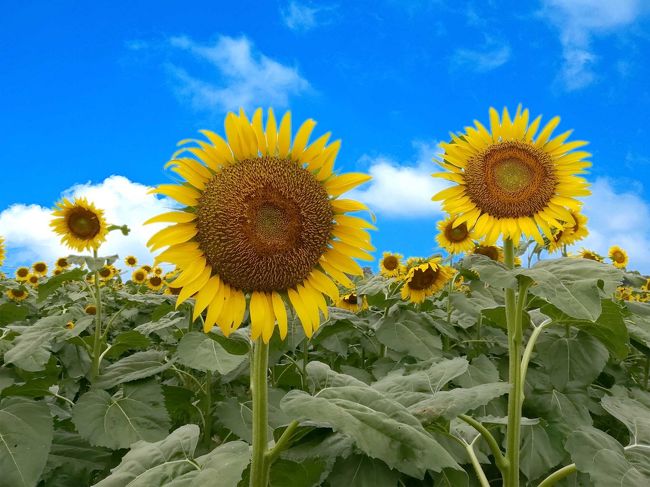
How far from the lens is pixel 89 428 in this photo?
3045mm

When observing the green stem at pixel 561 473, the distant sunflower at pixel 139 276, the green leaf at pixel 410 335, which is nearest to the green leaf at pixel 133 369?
the green leaf at pixel 410 335

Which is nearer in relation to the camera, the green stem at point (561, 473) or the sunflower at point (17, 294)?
the green stem at point (561, 473)

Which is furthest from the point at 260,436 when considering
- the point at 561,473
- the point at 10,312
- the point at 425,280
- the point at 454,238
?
the point at 454,238

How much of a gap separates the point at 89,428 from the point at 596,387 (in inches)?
122

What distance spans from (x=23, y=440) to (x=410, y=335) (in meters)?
2.31

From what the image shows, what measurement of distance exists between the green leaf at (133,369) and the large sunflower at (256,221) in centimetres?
142

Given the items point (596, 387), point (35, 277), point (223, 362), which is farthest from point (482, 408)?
point (35, 277)

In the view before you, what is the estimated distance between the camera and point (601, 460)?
7.14 feet

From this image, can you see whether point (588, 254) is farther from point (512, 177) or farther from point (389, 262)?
point (512, 177)

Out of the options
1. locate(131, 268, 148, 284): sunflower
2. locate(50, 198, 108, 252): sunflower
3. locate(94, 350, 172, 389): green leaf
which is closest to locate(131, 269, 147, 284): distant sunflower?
locate(131, 268, 148, 284): sunflower

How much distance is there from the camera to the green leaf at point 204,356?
112 inches

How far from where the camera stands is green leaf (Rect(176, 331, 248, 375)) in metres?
2.83

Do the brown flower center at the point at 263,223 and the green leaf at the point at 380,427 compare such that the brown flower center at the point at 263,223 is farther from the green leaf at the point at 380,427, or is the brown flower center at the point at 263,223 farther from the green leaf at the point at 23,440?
the green leaf at the point at 23,440

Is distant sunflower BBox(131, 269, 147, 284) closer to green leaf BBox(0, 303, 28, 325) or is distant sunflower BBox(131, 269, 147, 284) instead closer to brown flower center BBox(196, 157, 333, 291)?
green leaf BBox(0, 303, 28, 325)
